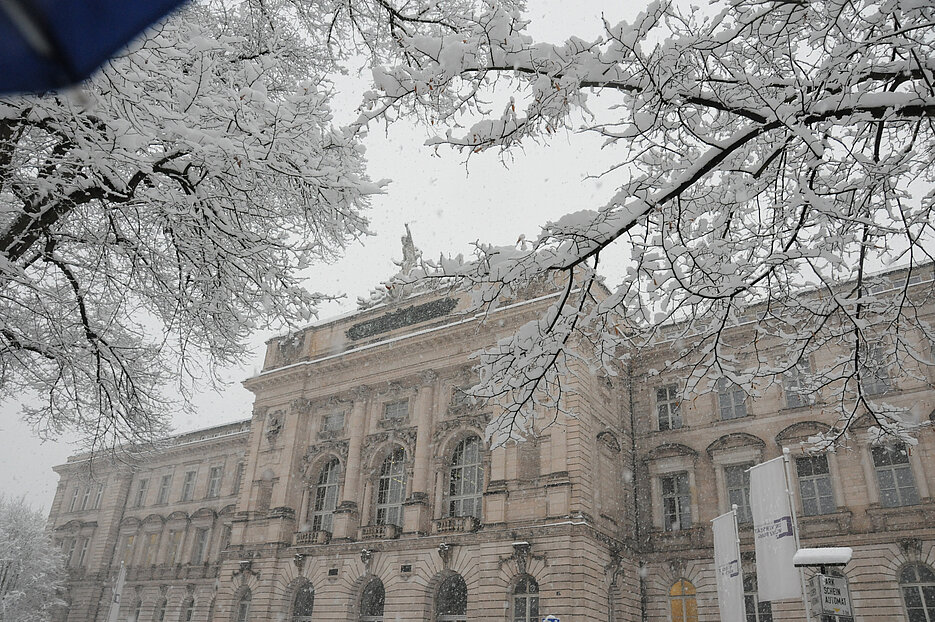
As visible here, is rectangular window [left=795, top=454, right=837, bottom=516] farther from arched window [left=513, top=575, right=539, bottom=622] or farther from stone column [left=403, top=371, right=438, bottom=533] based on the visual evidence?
stone column [left=403, top=371, right=438, bottom=533]

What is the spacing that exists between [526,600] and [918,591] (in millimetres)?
12530

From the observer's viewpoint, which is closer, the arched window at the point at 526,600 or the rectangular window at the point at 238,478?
the arched window at the point at 526,600

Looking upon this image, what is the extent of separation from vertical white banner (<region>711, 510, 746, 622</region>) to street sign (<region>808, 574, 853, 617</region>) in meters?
7.43

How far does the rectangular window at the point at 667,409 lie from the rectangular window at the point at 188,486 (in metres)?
30.8

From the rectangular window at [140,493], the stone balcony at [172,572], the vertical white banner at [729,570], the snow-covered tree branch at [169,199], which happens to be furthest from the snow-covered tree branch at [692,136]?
the rectangular window at [140,493]

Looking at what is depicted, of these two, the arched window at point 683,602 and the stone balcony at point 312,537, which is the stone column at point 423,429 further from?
the arched window at point 683,602

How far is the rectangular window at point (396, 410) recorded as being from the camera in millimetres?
29250

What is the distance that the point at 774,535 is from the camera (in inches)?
559

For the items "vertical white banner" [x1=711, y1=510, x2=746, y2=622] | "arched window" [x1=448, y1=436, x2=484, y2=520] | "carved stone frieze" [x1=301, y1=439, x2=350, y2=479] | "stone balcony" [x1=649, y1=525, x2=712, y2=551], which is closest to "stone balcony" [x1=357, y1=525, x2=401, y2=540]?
"arched window" [x1=448, y1=436, x2=484, y2=520]

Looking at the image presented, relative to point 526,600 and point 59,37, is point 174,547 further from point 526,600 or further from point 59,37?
point 59,37

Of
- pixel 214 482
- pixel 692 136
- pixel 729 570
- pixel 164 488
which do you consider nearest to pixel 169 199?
pixel 692 136

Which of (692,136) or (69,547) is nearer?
(692,136)

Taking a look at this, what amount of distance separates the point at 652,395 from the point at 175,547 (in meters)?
31.3

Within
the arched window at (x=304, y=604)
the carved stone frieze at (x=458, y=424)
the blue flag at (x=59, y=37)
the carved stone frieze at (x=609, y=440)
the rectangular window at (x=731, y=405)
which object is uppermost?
the rectangular window at (x=731, y=405)
